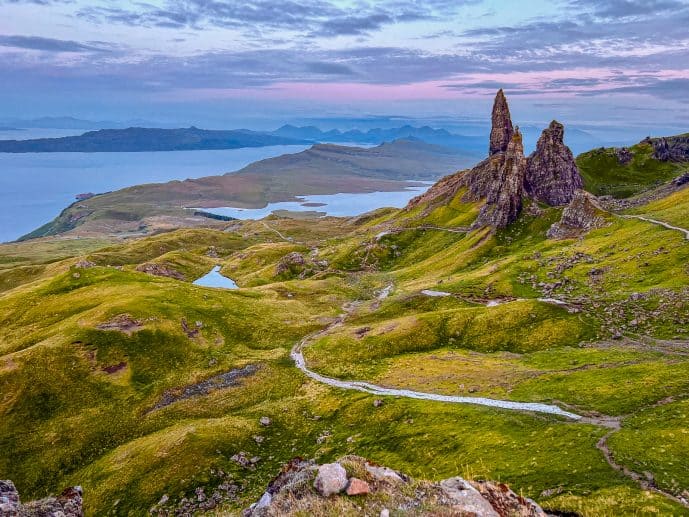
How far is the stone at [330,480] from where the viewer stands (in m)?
24.1

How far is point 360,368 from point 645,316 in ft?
167

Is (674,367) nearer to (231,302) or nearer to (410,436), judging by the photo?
(410,436)

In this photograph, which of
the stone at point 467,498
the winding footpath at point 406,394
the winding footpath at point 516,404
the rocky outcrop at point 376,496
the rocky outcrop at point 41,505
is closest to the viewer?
the stone at point 467,498

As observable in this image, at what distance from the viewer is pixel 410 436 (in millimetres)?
54906

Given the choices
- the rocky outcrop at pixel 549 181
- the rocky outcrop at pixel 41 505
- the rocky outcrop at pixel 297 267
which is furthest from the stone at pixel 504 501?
the rocky outcrop at pixel 549 181

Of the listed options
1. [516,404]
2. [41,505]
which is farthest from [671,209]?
[41,505]

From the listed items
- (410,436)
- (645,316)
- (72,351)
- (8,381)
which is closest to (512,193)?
(645,316)

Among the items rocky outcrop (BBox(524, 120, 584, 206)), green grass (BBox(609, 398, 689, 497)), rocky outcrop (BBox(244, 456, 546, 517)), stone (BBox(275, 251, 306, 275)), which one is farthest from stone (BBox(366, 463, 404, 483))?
rocky outcrop (BBox(524, 120, 584, 206))

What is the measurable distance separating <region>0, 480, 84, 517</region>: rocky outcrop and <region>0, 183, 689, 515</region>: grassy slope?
24635 millimetres

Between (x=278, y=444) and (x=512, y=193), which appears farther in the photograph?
(x=512, y=193)

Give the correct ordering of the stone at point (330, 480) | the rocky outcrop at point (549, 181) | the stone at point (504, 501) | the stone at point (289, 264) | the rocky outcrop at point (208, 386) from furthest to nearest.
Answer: the stone at point (289, 264) < the rocky outcrop at point (549, 181) < the rocky outcrop at point (208, 386) < the stone at point (330, 480) < the stone at point (504, 501)

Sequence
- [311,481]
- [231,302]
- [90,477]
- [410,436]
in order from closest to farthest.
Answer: [311,481] → [410,436] → [90,477] → [231,302]

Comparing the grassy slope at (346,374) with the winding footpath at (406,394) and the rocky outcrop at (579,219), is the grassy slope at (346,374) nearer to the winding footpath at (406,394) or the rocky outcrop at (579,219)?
the winding footpath at (406,394)

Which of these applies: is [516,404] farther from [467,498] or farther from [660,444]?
[467,498]
